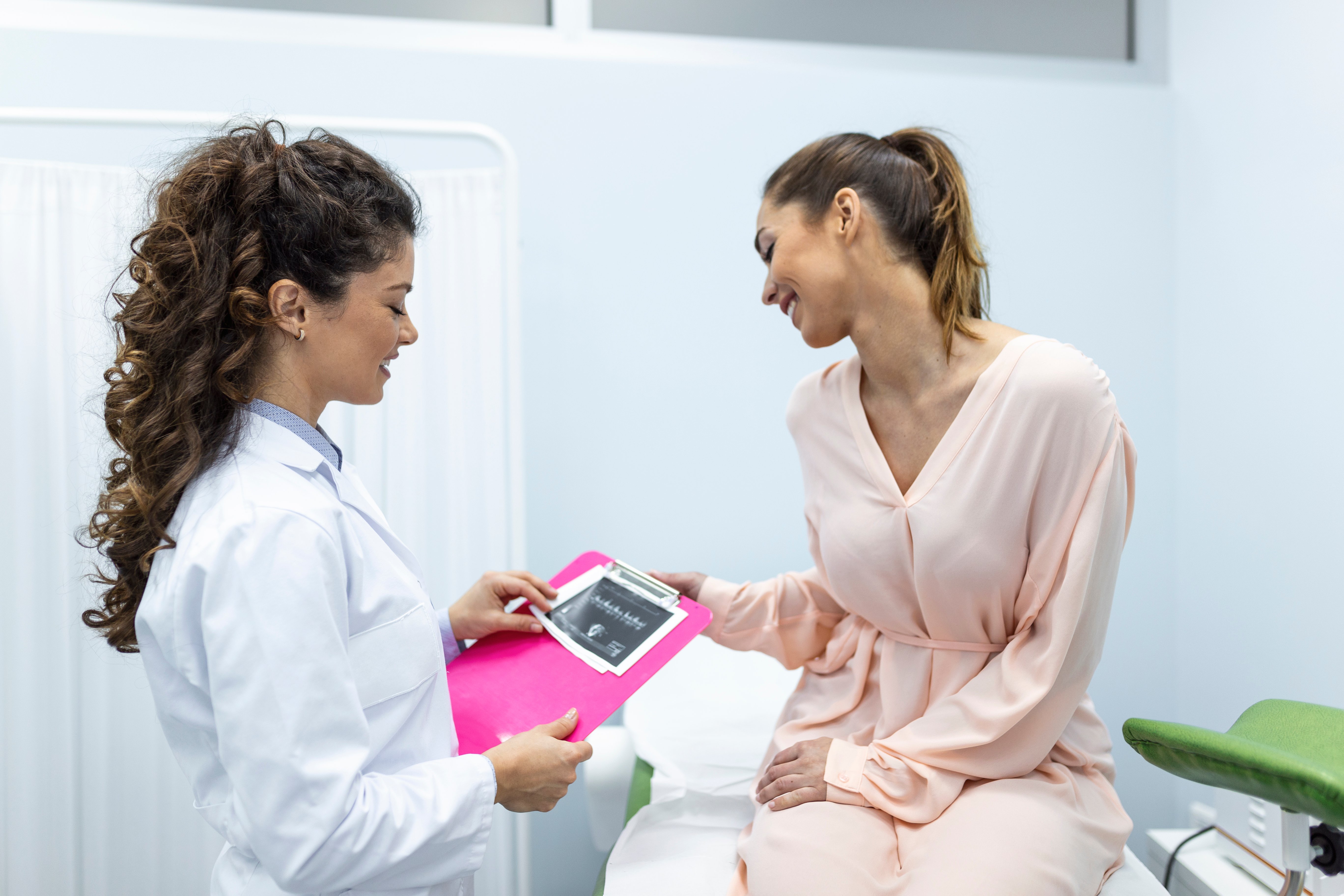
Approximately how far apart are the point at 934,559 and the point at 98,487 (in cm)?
136

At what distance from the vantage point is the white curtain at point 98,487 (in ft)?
4.88

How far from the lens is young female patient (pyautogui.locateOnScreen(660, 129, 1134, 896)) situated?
1090 mm

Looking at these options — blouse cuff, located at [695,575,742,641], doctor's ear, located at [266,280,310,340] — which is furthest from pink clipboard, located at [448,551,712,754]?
doctor's ear, located at [266,280,310,340]

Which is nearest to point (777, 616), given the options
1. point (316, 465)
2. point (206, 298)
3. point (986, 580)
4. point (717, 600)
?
point (717, 600)

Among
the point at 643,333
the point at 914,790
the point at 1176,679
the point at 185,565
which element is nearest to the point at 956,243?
the point at 914,790

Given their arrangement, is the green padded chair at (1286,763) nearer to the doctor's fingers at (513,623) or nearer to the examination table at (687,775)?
the examination table at (687,775)

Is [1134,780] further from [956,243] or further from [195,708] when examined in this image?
[195,708]

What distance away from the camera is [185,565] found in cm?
79

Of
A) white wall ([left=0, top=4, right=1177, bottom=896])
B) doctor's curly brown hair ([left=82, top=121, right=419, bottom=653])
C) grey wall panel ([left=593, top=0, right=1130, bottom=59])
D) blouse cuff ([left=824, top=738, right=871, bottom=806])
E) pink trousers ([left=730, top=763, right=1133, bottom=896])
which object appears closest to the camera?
doctor's curly brown hair ([left=82, top=121, right=419, bottom=653])

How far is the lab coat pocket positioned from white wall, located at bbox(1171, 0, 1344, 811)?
1665 mm

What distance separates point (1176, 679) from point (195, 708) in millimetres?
2180

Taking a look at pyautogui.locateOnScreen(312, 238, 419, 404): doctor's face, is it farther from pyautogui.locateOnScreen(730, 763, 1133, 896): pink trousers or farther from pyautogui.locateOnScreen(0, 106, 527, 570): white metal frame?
pyautogui.locateOnScreen(730, 763, 1133, 896): pink trousers

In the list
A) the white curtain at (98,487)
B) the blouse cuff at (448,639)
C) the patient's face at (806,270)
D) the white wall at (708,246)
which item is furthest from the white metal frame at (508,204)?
the patient's face at (806,270)

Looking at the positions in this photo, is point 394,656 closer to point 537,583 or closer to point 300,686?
point 300,686
